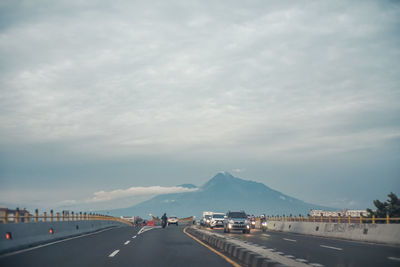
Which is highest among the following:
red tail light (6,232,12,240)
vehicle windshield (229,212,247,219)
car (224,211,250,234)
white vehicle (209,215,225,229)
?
red tail light (6,232,12,240)

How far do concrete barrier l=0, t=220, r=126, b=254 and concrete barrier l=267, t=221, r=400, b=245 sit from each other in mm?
16075

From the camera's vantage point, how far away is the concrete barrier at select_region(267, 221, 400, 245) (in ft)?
69.4

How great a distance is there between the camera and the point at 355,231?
82.8 feet

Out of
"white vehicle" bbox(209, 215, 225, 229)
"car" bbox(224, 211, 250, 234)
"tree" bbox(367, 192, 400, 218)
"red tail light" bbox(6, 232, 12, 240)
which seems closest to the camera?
"red tail light" bbox(6, 232, 12, 240)

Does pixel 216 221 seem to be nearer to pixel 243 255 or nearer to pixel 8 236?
pixel 8 236

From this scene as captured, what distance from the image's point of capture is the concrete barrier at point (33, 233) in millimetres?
16422

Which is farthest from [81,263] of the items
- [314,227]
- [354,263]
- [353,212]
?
[353,212]

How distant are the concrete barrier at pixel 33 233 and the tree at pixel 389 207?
2049 inches

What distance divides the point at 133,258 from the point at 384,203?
2513 inches

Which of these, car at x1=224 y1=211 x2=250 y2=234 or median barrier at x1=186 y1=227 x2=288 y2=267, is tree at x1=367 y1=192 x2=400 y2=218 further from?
median barrier at x1=186 y1=227 x2=288 y2=267

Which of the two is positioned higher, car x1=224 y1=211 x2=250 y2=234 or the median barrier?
the median barrier

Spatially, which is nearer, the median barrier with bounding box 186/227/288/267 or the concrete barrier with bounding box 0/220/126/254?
the median barrier with bounding box 186/227/288/267

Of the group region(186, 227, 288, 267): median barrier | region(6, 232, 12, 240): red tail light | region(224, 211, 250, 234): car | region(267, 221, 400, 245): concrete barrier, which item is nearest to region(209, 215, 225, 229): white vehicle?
region(267, 221, 400, 245): concrete barrier

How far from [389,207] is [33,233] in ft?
200
